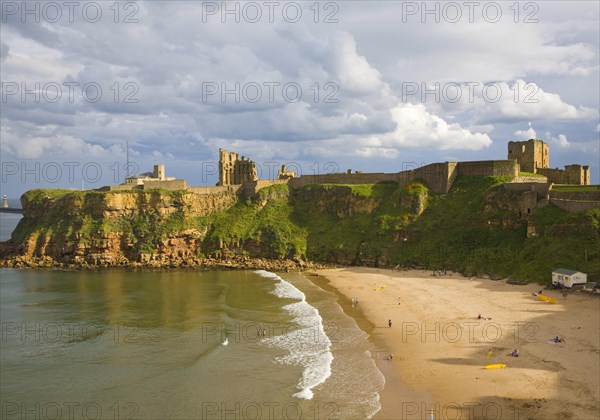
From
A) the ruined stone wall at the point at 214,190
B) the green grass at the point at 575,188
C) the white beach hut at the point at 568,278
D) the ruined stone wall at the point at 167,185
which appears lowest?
the white beach hut at the point at 568,278

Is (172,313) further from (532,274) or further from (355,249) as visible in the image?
(532,274)

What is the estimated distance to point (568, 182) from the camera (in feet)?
203

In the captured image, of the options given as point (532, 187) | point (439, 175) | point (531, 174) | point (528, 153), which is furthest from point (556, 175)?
point (439, 175)

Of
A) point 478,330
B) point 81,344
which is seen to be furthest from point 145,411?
point 478,330

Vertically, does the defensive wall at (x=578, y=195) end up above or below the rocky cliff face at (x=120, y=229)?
above

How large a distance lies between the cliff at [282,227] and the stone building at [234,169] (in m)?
9.09

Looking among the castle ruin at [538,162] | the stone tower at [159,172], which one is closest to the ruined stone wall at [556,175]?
the castle ruin at [538,162]

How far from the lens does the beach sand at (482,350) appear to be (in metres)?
22.8

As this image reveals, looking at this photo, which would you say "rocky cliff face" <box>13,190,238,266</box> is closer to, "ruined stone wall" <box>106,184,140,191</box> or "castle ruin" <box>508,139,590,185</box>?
"ruined stone wall" <box>106,184,140,191</box>

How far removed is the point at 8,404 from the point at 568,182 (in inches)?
2465

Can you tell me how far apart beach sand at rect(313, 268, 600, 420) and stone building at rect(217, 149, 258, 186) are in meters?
43.1

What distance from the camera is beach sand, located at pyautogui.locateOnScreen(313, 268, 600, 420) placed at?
74.9ft

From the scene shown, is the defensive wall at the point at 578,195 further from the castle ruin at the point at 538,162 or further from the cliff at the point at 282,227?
the castle ruin at the point at 538,162

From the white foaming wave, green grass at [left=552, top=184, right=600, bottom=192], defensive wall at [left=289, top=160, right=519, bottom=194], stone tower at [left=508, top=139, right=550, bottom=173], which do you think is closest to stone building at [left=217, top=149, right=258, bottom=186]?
defensive wall at [left=289, top=160, right=519, bottom=194]
